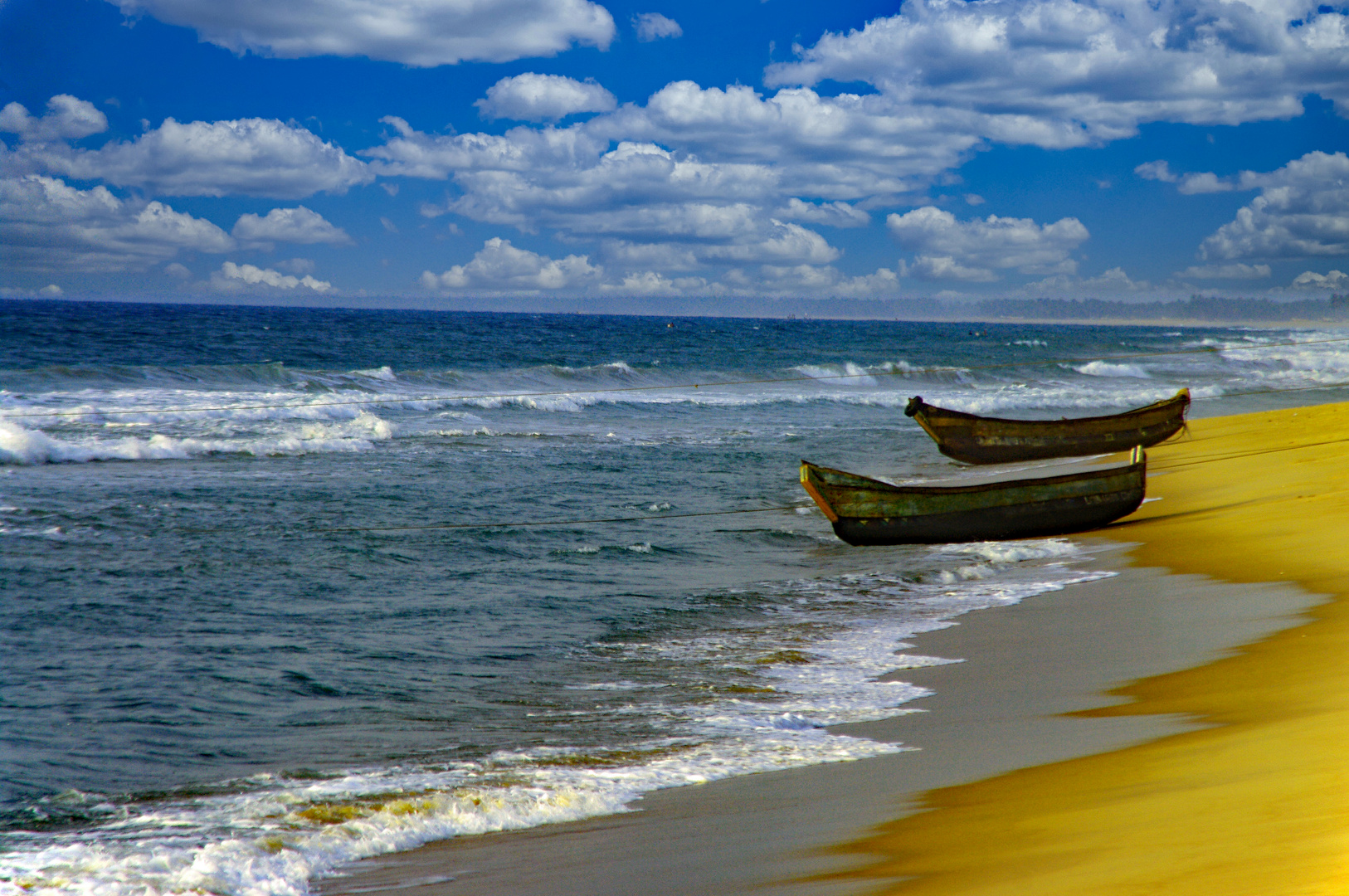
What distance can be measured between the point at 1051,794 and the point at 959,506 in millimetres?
8841

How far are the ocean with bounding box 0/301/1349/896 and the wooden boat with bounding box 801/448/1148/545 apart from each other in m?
0.26

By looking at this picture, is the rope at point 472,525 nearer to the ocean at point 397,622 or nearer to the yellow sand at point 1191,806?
the ocean at point 397,622

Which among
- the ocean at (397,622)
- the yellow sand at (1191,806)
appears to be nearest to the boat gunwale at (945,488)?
the ocean at (397,622)

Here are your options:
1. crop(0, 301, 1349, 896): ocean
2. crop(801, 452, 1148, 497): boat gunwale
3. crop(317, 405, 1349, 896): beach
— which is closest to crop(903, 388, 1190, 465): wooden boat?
crop(0, 301, 1349, 896): ocean

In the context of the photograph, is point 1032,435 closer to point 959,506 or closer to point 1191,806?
point 959,506

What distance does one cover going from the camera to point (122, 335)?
47.9 meters

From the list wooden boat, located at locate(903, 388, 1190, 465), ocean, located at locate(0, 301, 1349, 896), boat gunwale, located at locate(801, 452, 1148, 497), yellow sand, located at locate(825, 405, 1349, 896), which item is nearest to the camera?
yellow sand, located at locate(825, 405, 1349, 896)

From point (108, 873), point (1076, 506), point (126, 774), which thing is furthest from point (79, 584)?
point (1076, 506)

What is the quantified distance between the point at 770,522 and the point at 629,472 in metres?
5.02

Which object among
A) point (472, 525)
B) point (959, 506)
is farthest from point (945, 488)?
point (472, 525)

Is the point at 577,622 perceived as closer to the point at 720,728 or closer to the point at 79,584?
the point at 720,728

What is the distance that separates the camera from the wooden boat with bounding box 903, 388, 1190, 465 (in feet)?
71.6

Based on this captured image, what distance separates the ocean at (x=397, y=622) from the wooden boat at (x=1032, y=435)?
3.38 ft

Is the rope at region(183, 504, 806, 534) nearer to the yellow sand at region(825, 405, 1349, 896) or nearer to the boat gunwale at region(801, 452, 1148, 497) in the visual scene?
the boat gunwale at region(801, 452, 1148, 497)
